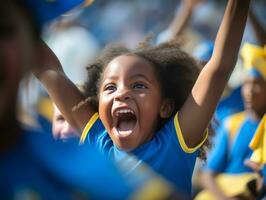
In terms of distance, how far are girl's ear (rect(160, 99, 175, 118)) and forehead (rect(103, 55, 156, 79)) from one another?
116 mm

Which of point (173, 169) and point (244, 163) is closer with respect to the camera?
point (173, 169)

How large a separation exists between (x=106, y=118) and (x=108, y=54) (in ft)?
1.34

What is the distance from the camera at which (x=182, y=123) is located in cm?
316

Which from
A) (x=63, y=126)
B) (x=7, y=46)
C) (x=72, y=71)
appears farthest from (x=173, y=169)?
(x=72, y=71)

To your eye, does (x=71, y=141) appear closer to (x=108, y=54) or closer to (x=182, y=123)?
(x=182, y=123)

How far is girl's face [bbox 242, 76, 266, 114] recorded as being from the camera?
545cm

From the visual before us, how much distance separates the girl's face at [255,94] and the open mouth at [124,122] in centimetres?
228

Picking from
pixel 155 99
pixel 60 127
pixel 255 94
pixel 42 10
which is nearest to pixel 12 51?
pixel 42 10

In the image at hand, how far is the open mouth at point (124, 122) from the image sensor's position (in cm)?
325

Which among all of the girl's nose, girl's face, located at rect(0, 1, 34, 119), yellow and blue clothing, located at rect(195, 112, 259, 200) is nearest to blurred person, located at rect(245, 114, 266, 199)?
yellow and blue clothing, located at rect(195, 112, 259, 200)

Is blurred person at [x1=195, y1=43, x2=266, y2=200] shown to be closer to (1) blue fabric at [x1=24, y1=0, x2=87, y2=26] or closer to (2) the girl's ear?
(2) the girl's ear

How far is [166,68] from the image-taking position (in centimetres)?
346

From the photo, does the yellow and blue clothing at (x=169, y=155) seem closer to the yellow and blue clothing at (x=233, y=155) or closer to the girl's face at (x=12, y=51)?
the girl's face at (x=12, y=51)

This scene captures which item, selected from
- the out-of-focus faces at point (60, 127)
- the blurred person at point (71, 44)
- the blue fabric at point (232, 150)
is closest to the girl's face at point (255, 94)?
the blue fabric at point (232, 150)
